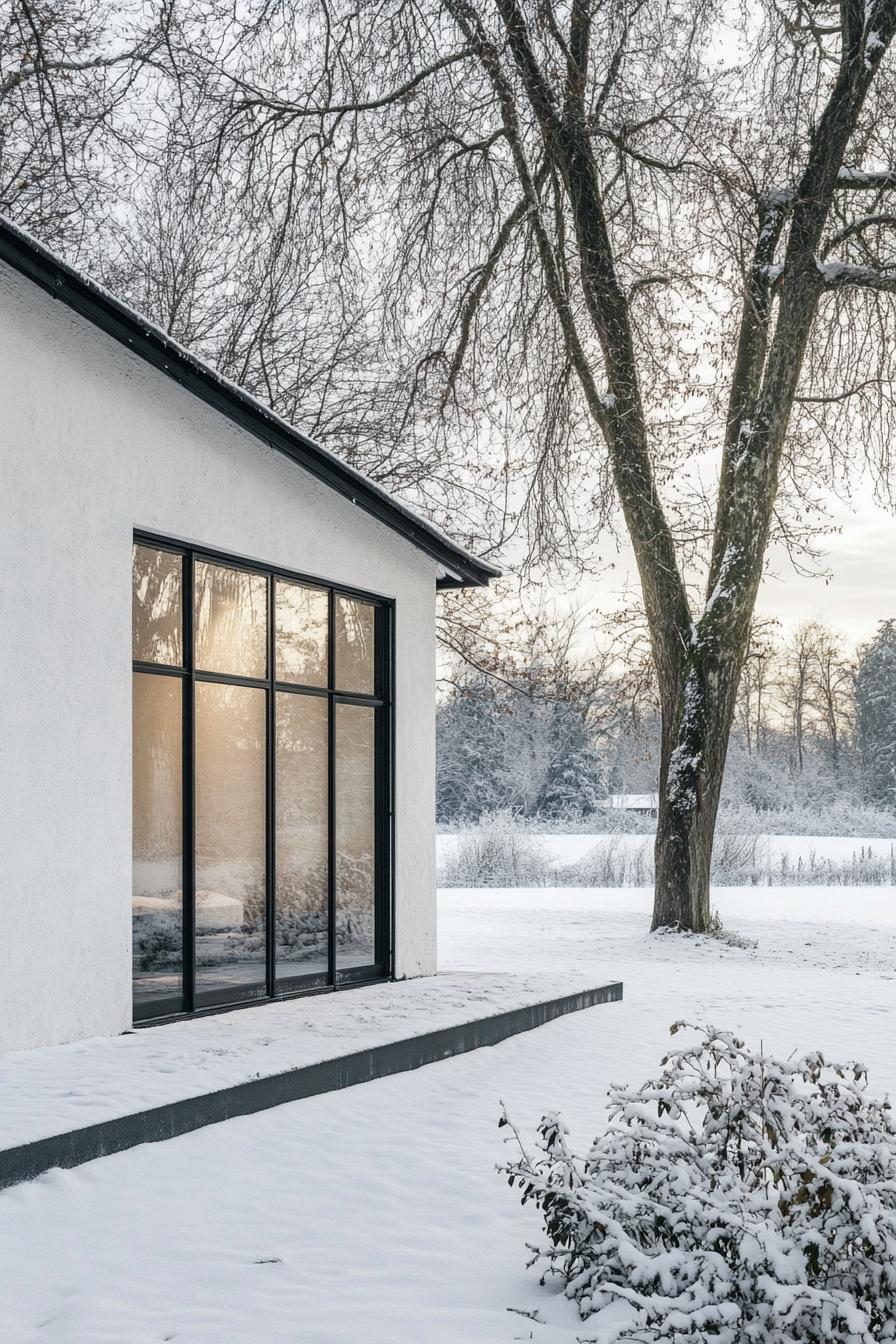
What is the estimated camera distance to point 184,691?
26.0ft

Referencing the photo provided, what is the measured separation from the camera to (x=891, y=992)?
11.3 metres

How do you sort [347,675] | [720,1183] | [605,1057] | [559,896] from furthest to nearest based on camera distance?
[559,896], [347,675], [605,1057], [720,1183]

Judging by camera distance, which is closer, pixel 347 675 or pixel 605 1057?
pixel 605 1057

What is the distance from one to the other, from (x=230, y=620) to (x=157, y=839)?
1556 mm

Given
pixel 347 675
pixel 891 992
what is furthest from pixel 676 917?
pixel 347 675

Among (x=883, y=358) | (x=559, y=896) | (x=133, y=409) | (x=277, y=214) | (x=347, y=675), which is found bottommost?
(x=559, y=896)

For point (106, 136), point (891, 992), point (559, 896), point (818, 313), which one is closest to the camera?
point (891, 992)

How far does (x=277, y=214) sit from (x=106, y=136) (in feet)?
7.39

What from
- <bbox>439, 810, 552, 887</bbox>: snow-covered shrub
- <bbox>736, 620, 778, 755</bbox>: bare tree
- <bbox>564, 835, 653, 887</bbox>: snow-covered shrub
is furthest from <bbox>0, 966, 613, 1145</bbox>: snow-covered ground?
<bbox>736, 620, 778, 755</bbox>: bare tree

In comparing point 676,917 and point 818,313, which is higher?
point 818,313

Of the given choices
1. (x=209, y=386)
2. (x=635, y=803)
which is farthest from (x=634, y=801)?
(x=209, y=386)

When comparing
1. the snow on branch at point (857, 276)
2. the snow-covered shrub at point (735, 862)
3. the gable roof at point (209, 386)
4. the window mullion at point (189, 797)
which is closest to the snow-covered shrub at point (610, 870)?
the snow-covered shrub at point (735, 862)

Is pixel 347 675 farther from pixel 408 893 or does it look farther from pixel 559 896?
pixel 559 896

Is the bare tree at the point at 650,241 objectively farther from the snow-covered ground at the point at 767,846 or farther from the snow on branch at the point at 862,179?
the snow-covered ground at the point at 767,846
